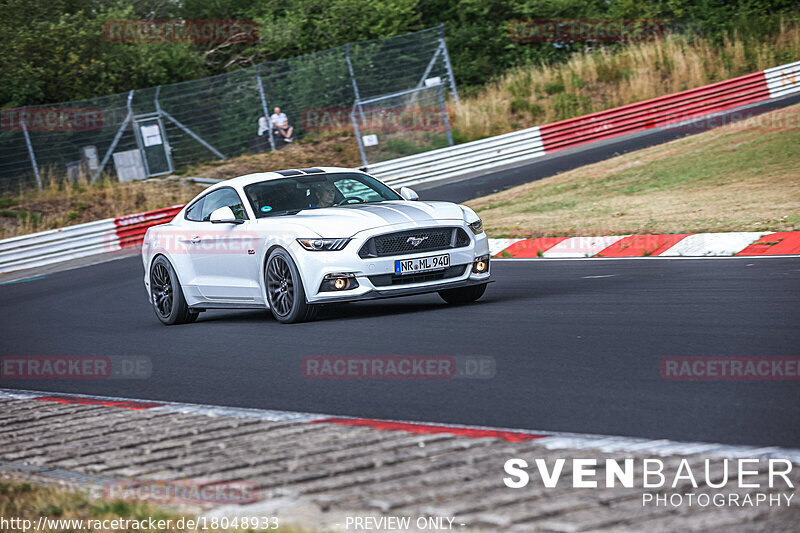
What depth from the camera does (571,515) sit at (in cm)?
362

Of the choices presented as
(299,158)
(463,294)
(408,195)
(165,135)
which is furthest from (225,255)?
(299,158)

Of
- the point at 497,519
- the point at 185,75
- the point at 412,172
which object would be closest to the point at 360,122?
the point at 412,172

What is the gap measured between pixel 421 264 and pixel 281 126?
22.2 m

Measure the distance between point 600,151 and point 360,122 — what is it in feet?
22.1

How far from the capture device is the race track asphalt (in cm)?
544

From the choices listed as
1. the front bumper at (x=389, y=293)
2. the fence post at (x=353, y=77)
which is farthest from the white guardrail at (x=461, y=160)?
the front bumper at (x=389, y=293)

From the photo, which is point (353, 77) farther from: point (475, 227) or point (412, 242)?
point (412, 242)

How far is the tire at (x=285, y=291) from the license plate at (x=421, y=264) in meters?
0.89

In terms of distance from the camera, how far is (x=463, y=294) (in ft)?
34.9

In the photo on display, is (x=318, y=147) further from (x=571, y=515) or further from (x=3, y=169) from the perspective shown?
(x=571, y=515)
